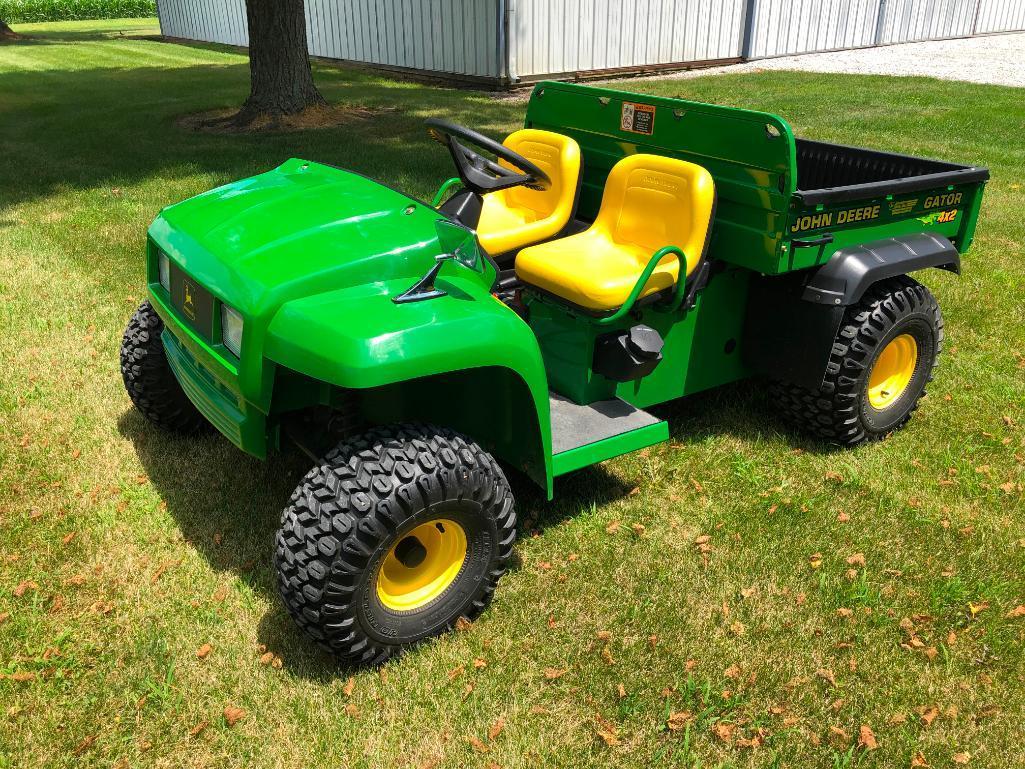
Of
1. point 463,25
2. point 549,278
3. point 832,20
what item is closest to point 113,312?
point 549,278

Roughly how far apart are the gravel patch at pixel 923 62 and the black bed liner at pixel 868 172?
10.9 metres

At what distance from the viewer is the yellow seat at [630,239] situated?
3465mm

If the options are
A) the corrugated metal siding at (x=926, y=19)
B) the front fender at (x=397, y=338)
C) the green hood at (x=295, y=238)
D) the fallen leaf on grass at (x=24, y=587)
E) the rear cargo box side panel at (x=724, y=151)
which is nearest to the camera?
the front fender at (x=397, y=338)

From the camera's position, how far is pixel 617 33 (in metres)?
14.0

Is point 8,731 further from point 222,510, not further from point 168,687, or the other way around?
point 222,510

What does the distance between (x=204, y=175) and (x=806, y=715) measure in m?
7.49

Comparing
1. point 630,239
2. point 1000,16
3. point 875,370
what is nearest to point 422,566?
point 630,239

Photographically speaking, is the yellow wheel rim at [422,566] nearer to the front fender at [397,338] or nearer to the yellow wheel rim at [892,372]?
the front fender at [397,338]

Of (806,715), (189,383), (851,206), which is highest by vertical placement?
(851,206)

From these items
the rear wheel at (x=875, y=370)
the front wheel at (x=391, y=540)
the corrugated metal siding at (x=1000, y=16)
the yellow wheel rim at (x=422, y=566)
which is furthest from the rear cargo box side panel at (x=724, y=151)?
the corrugated metal siding at (x=1000, y=16)

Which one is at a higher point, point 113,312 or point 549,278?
point 549,278

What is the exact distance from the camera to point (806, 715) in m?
2.67

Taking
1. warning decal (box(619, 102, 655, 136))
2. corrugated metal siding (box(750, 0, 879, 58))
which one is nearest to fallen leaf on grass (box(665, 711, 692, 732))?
warning decal (box(619, 102, 655, 136))

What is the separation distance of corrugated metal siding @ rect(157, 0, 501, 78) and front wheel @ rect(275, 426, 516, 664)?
11.2 metres
